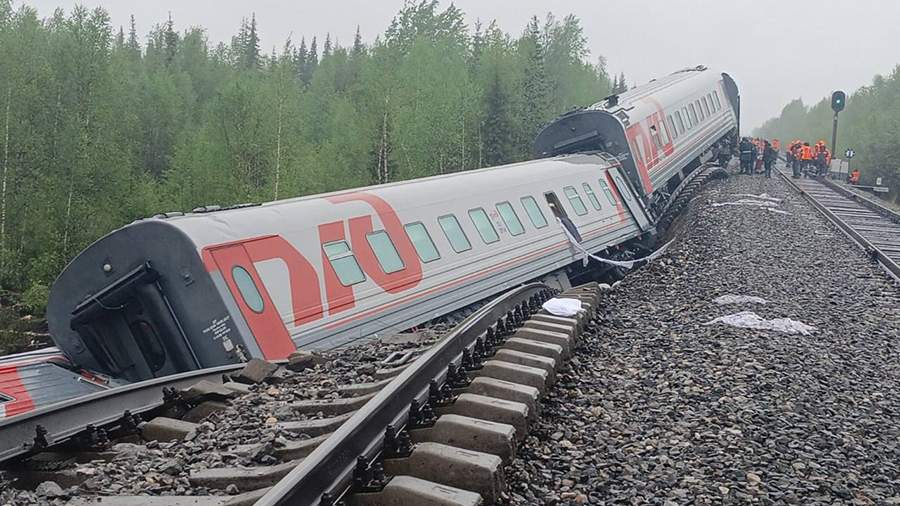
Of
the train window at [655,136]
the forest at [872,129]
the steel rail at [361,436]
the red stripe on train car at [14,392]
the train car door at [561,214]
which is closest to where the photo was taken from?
the steel rail at [361,436]

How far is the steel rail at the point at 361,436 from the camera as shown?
280 cm

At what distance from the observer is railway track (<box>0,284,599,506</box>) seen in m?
3.12

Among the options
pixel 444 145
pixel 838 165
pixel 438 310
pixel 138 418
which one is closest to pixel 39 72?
pixel 444 145

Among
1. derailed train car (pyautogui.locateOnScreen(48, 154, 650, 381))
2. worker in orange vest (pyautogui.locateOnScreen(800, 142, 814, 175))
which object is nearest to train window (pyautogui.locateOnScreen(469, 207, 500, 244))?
derailed train car (pyautogui.locateOnScreen(48, 154, 650, 381))

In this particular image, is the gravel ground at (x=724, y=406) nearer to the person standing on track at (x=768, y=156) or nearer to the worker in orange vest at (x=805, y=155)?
the person standing on track at (x=768, y=156)

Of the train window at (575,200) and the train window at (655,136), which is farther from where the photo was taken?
the train window at (655,136)

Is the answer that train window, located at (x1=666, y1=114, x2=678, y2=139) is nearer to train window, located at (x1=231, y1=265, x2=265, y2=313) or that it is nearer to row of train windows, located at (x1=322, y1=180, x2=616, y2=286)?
row of train windows, located at (x1=322, y1=180, x2=616, y2=286)

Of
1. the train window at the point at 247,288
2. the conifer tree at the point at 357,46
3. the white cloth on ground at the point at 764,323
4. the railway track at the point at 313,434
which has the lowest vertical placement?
the white cloth on ground at the point at 764,323

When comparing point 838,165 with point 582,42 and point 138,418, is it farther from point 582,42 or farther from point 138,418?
point 138,418

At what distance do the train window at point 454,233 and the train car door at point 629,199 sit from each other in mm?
Answer: 6332

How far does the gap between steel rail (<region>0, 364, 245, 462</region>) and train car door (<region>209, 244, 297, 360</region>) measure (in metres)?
2.09

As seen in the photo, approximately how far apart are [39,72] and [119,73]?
9042mm

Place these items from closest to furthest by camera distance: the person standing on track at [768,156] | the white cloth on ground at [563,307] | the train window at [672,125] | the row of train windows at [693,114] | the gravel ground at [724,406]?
the gravel ground at [724,406]
the white cloth on ground at [563,307]
the train window at [672,125]
the row of train windows at [693,114]
the person standing on track at [768,156]

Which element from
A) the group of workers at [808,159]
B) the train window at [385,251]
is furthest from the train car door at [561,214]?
the group of workers at [808,159]
